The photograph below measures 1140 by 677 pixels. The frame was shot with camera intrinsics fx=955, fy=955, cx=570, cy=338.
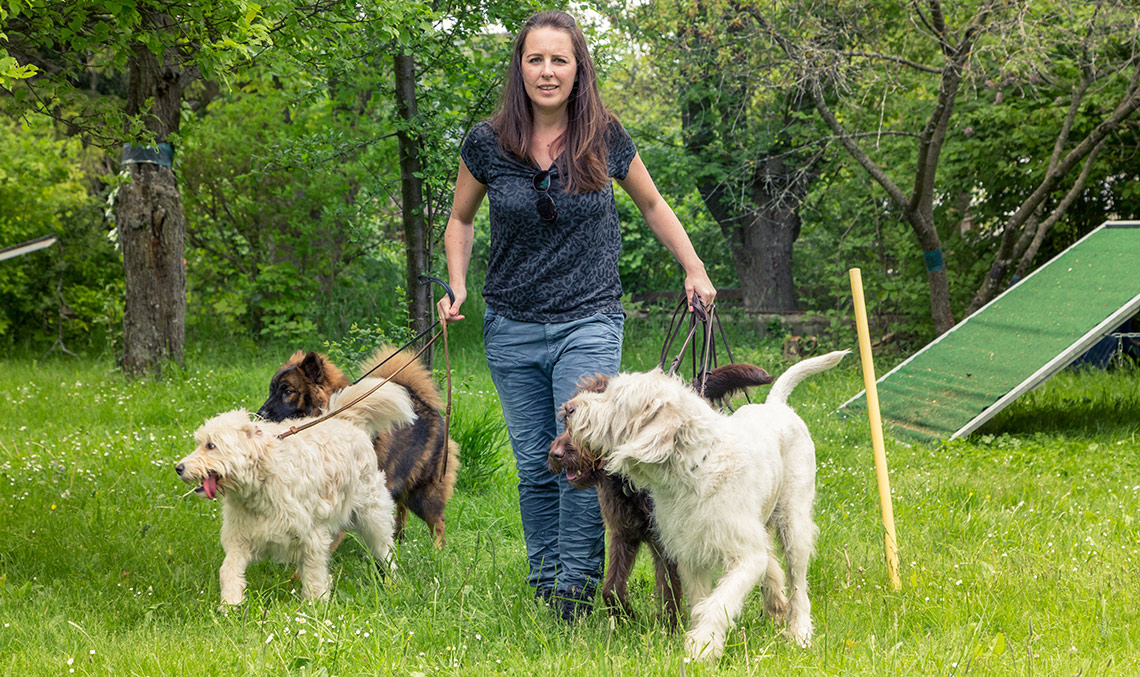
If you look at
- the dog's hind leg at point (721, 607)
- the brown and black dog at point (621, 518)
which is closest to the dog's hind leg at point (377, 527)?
the brown and black dog at point (621, 518)

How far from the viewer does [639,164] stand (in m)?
4.27

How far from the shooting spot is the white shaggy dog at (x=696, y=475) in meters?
3.41

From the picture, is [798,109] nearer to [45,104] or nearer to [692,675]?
[45,104]

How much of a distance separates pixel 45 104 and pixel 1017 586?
556cm

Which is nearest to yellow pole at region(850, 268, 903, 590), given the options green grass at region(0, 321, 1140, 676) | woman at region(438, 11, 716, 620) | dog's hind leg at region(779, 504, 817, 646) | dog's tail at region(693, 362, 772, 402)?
green grass at region(0, 321, 1140, 676)

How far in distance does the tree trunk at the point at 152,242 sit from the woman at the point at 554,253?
7475mm

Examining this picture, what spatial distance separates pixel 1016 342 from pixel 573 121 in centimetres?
602

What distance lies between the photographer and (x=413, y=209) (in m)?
7.92

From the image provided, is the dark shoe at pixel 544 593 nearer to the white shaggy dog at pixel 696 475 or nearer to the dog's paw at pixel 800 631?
the white shaggy dog at pixel 696 475

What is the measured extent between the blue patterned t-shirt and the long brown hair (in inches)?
2.0

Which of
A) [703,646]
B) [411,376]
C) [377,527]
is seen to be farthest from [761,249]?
[703,646]

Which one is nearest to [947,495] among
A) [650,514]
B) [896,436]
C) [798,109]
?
[896,436]

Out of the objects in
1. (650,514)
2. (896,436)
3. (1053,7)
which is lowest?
(896,436)

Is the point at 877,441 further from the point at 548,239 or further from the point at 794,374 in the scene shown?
the point at 548,239
